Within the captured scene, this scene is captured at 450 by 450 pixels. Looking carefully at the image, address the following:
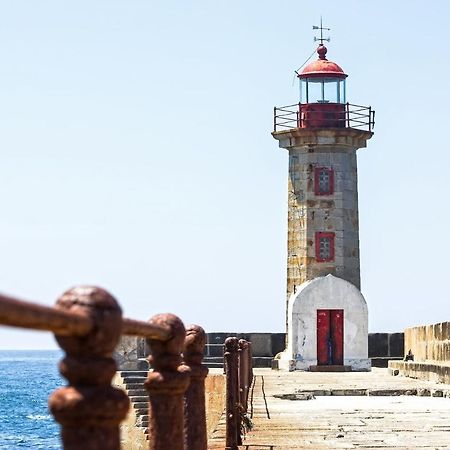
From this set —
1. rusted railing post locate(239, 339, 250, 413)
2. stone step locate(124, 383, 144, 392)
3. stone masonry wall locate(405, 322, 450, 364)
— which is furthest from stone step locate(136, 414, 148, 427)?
rusted railing post locate(239, 339, 250, 413)

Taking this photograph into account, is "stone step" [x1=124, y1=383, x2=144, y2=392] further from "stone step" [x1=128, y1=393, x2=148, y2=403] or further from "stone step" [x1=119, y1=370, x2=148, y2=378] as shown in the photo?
"stone step" [x1=119, y1=370, x2=148, y2=378]

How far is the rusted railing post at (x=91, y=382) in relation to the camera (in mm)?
3119

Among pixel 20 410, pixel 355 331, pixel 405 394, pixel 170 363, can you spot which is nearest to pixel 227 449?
pixel 170 363

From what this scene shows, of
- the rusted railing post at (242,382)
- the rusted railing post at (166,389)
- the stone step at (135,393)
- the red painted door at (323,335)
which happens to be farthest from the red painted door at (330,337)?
the rusted railing post at (166,389)

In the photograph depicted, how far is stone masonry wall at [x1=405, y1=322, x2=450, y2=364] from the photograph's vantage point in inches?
1001

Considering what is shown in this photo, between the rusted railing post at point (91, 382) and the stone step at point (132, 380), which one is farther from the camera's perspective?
the stone step at point (132, 380)

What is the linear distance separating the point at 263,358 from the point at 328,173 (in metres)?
6.07

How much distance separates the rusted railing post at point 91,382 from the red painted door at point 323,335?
30811 millimetres

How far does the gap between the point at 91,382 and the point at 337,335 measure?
1234 inches

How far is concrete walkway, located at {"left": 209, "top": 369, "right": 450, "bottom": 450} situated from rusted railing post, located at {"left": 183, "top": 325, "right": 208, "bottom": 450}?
3412 mm

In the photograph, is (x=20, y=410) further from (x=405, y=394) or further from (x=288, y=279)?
(x=405, y=394)

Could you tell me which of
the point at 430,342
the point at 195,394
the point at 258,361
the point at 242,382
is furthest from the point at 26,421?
the point at 195,394

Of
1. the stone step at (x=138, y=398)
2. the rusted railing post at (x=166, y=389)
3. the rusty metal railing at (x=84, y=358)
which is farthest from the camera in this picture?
the stone step at (x=138, y=398)

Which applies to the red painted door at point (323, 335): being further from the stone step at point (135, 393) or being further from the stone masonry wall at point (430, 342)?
the stone step at point (135, 393)
